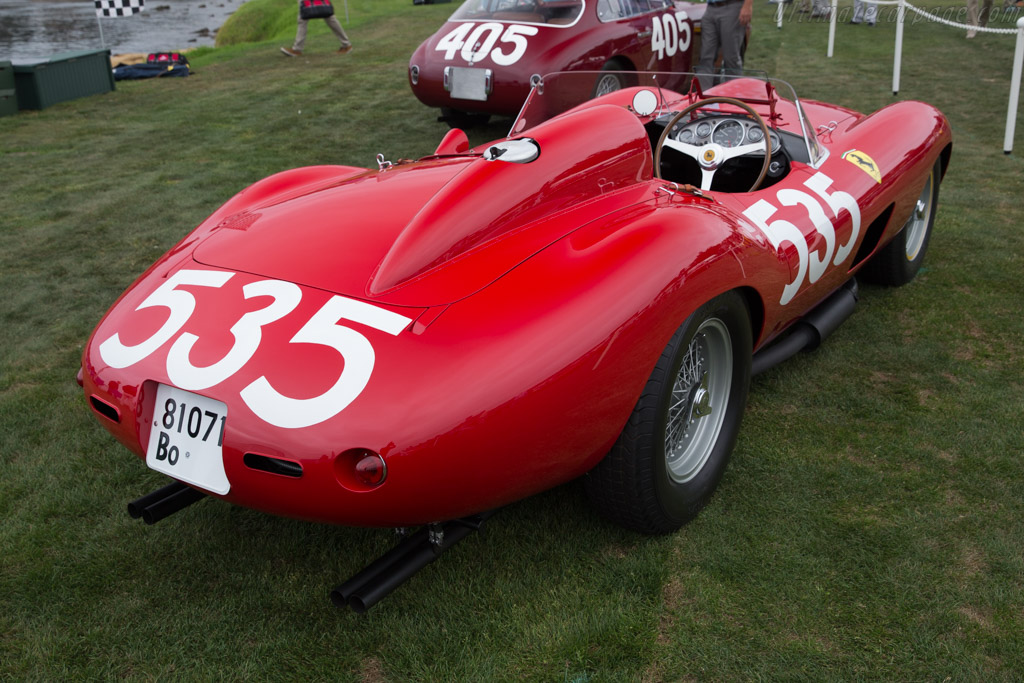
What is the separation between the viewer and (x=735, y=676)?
2061 mm

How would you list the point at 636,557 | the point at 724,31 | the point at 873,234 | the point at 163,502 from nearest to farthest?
the point at 163,502 < the point at 636,557 < the point at 873,234 < the point at 724,31

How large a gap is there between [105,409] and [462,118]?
6.17 metres

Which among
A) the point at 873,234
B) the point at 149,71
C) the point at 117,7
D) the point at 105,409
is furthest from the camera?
the point at 117,7

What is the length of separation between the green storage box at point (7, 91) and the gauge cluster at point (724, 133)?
8242 millimetres

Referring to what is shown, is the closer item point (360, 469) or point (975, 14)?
point (360, 469)

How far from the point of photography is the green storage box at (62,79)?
9.13 m

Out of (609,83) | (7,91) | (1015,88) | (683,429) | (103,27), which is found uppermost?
(609,83)

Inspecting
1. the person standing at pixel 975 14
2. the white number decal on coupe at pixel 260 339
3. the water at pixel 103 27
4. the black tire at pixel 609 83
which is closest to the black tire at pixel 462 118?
the black tire at pixel 609 83

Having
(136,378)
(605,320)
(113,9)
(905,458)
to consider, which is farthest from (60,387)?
(113,9)

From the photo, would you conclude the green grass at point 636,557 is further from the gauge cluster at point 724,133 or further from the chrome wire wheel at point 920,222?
the gauge cluster at point 724,133

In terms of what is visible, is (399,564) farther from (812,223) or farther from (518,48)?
(518,48)

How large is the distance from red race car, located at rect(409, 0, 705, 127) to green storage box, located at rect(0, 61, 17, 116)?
15.7 ft

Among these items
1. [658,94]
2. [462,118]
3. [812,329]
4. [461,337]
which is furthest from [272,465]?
[462,118]

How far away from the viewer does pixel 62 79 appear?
9.58 metres
